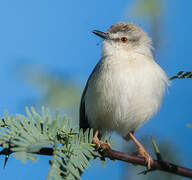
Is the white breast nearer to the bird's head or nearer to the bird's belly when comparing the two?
the bird's belly

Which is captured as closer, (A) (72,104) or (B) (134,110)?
(A) (72,104)

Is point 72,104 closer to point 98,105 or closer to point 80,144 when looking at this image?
point 98,105

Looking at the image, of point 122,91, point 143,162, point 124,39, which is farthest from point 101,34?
point 143,162

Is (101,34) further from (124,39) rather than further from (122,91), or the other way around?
(122,91)

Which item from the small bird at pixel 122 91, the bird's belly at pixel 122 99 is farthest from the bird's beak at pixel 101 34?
the bird's belly at pixel 122 99

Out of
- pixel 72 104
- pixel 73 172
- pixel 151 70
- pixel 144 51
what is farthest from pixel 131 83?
pixel 73 172

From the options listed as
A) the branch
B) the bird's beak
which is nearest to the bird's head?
the bird's beak

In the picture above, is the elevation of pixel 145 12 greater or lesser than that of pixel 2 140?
greater

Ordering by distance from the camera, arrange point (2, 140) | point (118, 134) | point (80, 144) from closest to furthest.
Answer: point (2, 140) < point (80, 144) < point (118, 134)
